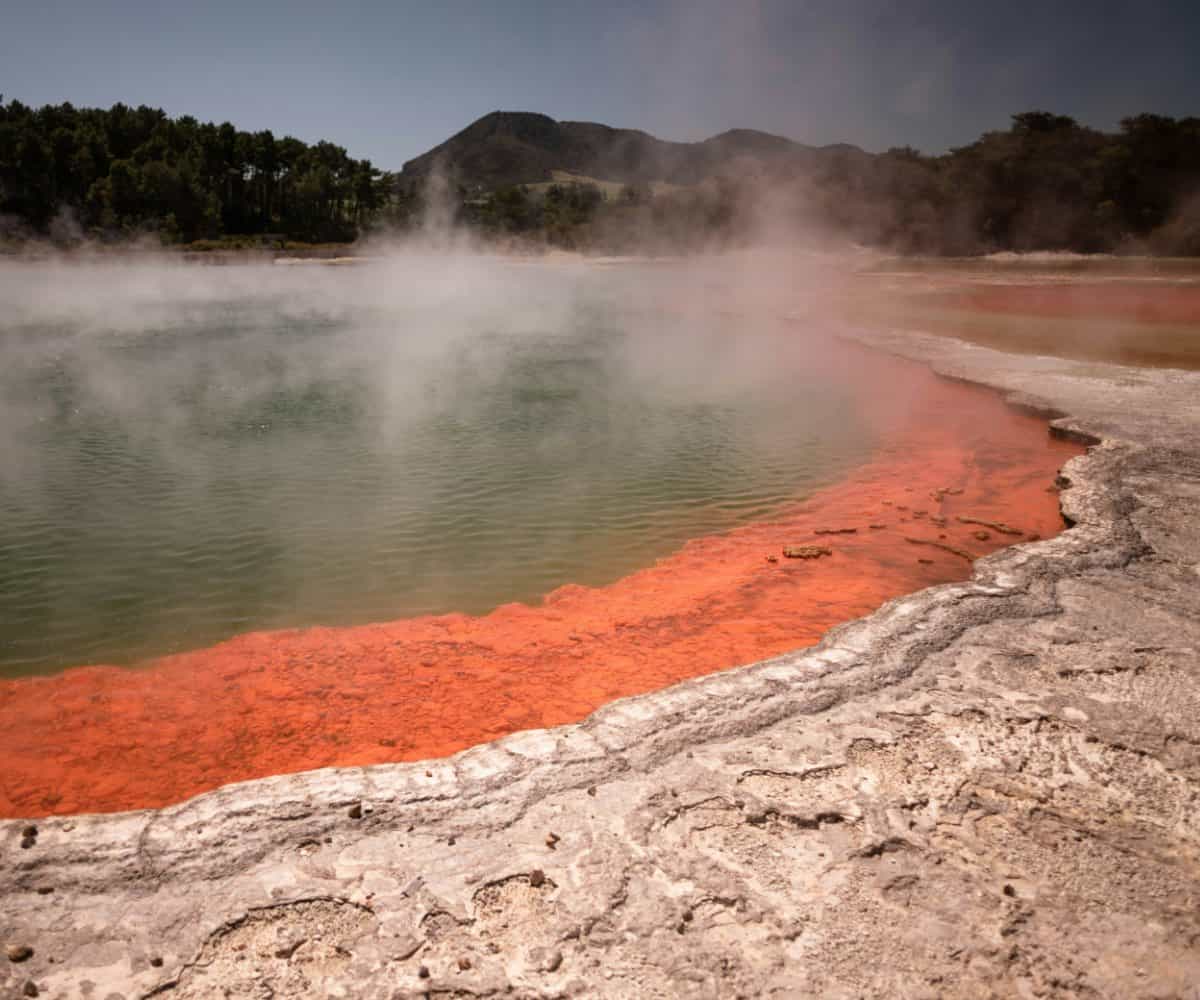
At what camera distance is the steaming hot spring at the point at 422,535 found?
3033mm

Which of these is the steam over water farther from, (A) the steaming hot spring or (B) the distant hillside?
(B) the distant hillside

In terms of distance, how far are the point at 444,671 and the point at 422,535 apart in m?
1.62

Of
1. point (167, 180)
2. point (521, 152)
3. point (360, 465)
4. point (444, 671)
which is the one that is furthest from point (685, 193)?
point (521, 152)

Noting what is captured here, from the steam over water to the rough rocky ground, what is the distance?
76.9 inches

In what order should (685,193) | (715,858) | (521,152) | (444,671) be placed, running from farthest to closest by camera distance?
(521,152), (685,193), (444,671), (715,858)

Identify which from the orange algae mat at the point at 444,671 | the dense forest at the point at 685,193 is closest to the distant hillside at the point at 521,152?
the dense forest at the point at 685,193

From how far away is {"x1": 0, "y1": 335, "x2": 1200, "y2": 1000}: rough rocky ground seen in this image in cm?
154

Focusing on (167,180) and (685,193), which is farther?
(685,193)

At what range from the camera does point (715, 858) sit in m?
1.81

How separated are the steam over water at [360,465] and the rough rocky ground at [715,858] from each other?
195 cm

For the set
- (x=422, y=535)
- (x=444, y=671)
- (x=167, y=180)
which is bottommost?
(x=444, y=671)

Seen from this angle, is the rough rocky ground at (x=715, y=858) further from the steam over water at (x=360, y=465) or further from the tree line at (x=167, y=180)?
the tree line at (x=167, y=180)

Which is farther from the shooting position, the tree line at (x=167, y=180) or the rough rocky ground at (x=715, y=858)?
the tree line at (x=167, y=180)

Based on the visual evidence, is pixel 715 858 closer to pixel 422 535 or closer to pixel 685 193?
pixel 422 535
